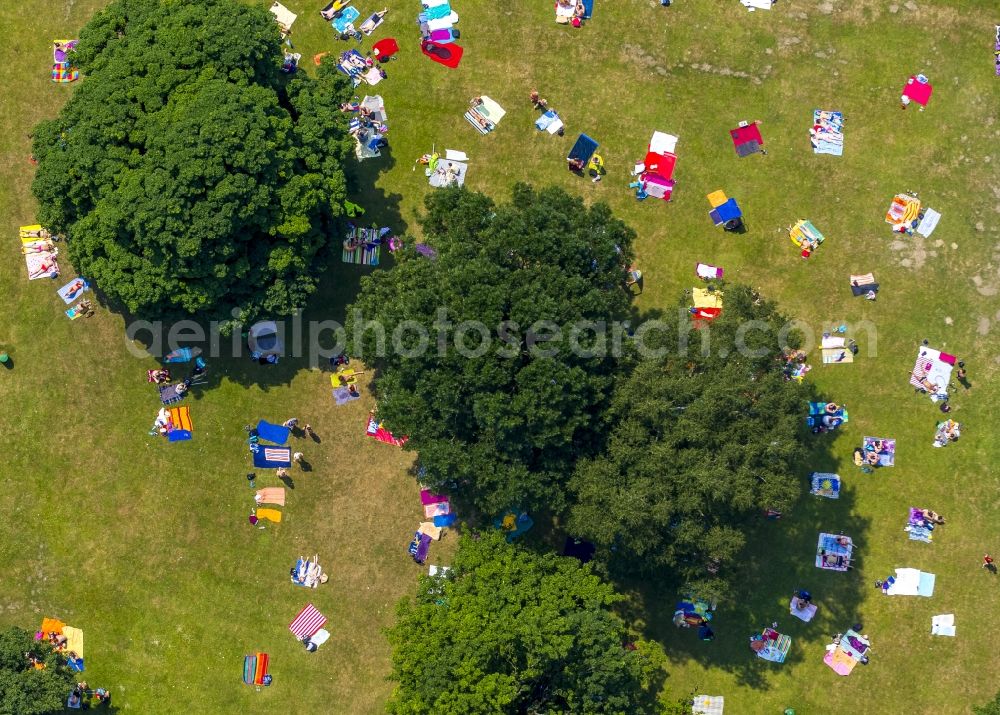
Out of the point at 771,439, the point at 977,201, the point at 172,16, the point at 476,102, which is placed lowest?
the point at 771,439

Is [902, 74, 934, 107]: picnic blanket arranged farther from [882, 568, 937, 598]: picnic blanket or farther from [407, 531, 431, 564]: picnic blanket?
[407, 531, 431, 564]: picnic blanket

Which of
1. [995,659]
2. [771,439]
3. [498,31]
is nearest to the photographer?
[771,439]

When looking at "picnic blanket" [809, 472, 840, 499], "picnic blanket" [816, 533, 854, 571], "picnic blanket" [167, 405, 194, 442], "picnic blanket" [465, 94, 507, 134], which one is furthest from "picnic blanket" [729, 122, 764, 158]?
"picnic blanket" [167, 405, 194, 442]

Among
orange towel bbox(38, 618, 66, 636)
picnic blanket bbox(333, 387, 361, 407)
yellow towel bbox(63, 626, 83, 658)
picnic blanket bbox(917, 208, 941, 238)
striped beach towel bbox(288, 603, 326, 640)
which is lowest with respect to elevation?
yellow towel bbox(63, 626, 83, 658)

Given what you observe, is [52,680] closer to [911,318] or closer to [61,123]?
[61,123]

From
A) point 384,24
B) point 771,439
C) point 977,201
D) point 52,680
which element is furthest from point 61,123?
point 977,201

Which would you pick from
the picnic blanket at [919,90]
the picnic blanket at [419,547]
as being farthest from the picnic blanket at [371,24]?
the picnic blanket at [919,90]
